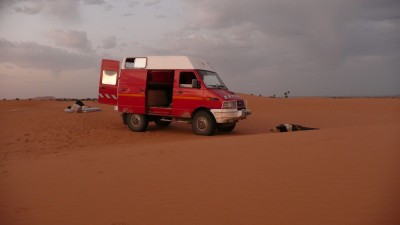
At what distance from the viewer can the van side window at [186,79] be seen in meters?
12.1

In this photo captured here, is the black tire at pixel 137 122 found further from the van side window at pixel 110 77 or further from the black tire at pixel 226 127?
the black tire at pixel 226 127

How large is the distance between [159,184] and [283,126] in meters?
8.19

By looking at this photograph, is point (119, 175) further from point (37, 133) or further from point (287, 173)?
point (37, 133)

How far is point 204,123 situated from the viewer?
38.5 feet

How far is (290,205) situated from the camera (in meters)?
3.92

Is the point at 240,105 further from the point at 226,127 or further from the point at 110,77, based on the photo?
the point at 110,77

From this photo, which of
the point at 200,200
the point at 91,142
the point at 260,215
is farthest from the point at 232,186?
the point at 91,142

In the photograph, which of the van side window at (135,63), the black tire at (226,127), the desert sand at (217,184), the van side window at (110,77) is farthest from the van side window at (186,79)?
the desert sand at (217,184)

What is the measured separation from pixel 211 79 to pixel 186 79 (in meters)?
0.96

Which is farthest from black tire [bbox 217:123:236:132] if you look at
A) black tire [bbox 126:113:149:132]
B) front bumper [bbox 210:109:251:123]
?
black tire [bbox 126:113:149:132]

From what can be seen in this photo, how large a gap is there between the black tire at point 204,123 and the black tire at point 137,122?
2.41 metres

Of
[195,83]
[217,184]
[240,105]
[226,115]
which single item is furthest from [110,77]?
[217,184]

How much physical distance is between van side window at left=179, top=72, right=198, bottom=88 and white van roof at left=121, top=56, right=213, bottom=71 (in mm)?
270

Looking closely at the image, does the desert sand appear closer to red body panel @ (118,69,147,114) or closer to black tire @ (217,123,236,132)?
black tire @ (217,123,236,132)
